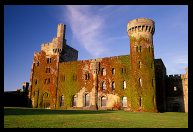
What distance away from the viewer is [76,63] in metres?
46.4

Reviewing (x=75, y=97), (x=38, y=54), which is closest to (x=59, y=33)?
(x=38, y=54)

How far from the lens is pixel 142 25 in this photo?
3956 cm

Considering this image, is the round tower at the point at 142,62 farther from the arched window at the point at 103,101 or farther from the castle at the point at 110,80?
the arched window at the point at 103,101

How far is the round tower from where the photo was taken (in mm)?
36469

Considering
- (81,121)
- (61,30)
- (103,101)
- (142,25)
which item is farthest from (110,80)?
(81,121)

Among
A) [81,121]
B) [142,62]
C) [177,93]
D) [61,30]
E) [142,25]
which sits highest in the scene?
[61,30]

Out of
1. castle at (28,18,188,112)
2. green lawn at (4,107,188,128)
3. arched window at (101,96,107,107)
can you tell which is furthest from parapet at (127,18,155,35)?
green lawn at (4,107,188,128)

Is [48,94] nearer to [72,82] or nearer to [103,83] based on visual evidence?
[72,82]

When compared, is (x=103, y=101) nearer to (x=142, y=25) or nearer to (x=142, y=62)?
(x=142, y=62)

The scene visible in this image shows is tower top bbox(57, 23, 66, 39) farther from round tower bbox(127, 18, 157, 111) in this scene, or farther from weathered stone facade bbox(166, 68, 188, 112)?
weathered stone facade bbox(166, 68, 188, 112)

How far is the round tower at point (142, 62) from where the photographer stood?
1436 inches

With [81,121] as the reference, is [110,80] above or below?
above

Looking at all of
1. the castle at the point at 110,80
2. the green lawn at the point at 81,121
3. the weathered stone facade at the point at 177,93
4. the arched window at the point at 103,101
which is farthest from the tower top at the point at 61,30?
the green lawn at the point at 81,121

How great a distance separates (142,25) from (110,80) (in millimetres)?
11821
